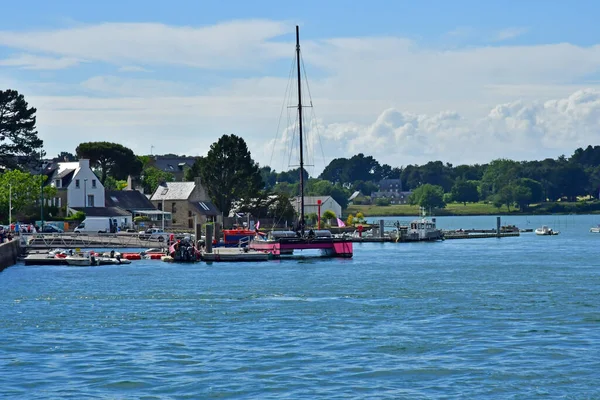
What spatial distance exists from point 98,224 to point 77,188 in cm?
994

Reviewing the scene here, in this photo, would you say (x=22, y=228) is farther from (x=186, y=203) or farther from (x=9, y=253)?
(x=186, y=203)

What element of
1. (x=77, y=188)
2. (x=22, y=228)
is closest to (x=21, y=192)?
(x=22, y=228)

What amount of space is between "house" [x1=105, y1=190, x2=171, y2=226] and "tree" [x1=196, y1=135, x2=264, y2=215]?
11.5 m

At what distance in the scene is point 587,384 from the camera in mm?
35125

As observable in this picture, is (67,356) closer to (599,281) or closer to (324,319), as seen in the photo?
(324,319)

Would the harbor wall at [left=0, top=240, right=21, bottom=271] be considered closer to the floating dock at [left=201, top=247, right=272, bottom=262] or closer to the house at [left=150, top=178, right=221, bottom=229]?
the floating dock at [left=201, top=247, right=272, bottom=262]

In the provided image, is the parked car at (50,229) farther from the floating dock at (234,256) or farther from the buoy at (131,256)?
the floating dock at (234,256)

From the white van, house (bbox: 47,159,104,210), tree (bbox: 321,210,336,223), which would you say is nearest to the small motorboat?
the white van

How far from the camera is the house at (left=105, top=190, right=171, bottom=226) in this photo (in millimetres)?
143750

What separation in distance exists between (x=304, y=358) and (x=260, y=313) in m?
13.4

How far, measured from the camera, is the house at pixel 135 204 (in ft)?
472

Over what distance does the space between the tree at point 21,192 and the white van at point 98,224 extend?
6327mm

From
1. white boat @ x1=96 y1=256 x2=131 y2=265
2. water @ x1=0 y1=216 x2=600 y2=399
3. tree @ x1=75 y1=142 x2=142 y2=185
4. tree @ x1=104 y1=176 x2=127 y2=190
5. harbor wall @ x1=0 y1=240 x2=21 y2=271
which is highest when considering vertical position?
tree @ x1=75 y1=142 x2=142 y2=185

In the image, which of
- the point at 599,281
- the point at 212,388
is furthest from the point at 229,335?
the point at 599,281
